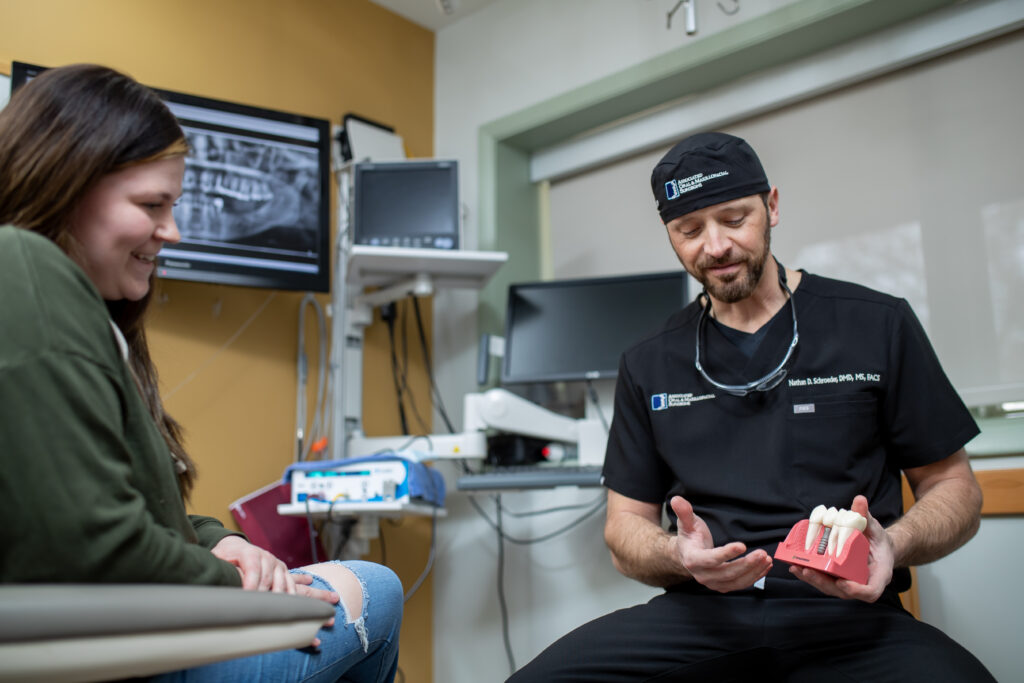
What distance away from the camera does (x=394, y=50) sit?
3.29 meters

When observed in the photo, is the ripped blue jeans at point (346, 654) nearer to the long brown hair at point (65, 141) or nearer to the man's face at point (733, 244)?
the long brown hair at point (65, 141)

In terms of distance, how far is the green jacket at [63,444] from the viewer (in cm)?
70

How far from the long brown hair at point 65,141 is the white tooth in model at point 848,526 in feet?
3.02

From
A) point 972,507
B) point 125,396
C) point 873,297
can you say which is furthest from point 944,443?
point 125,396

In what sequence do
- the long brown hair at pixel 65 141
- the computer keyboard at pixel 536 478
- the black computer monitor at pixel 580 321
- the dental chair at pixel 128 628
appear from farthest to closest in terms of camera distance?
the black computer monitor at pixel 580 321 → the computer keyboard at pixel 536 478 → the long brown hair at pixel 65 141 → the dental chair at pixel 128 628

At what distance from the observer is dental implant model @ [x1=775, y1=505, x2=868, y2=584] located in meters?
1.05

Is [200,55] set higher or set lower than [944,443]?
higher

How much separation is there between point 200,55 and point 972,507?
2472mm

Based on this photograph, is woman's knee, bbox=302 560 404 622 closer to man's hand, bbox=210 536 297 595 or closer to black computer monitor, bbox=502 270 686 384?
man's hand, bbox=210 536 297 595

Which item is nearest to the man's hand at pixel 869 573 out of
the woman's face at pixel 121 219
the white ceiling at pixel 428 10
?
the woman's face at pixel 121 219

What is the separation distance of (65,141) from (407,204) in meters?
1.91

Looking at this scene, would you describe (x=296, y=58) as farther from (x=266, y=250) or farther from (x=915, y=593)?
(x=915, y=593)

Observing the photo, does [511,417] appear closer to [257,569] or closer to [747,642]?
[747,642]

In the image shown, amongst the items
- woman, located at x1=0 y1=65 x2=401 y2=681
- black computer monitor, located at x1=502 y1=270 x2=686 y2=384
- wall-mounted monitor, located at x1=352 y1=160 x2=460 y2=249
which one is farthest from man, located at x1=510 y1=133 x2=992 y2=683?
wall-mounted monitor, located at x1=352 y1=160 x2=460 y2=249
